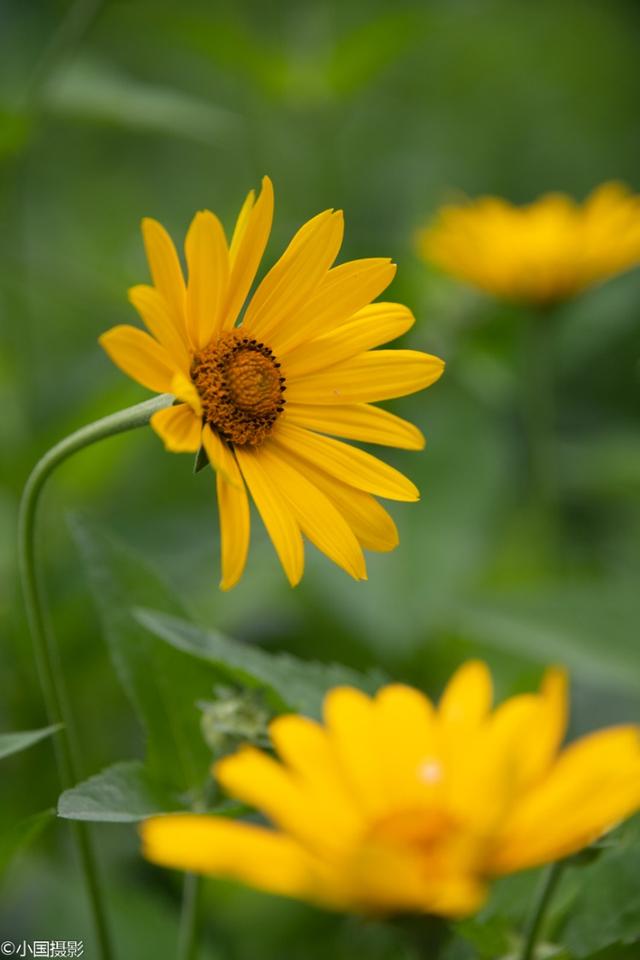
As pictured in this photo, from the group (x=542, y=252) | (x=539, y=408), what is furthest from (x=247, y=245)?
Answer: (x=539, y=408)

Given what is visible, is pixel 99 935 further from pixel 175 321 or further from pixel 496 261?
pixel 496 261

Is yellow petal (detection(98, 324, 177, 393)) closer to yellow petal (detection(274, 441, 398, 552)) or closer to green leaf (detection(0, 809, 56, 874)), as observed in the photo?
yellow petal (detection(274, 441, 398, 552))

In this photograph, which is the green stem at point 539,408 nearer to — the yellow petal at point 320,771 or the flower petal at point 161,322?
the flower petal at point 161,322

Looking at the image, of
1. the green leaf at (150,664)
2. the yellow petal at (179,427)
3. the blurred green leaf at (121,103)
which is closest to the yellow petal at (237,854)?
the yellow petal at (179,427)

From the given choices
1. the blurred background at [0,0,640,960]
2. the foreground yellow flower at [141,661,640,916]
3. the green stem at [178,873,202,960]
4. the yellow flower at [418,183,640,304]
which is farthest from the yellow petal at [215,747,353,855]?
the yellow flower at [418,183,640,304]

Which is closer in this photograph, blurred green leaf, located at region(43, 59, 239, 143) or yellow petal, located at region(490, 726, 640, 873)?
yellow petal, located at region(490, 726, 640, 873)
